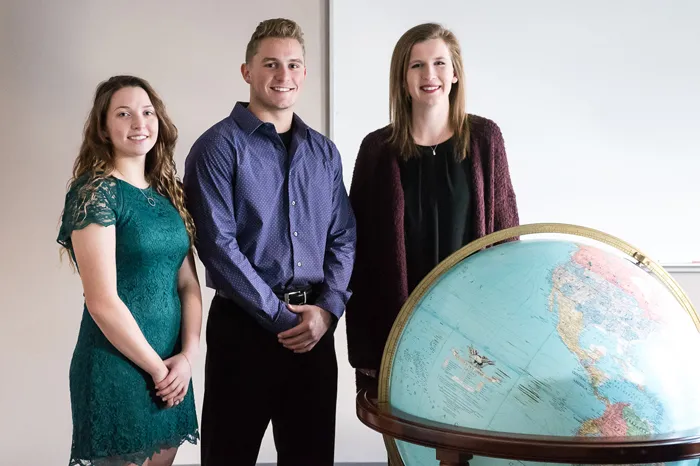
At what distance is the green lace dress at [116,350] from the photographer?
2.00m

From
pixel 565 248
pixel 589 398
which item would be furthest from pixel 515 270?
pixel 589 398

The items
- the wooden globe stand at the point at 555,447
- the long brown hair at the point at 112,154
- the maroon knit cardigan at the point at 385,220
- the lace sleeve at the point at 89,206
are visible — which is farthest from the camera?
the maroon knit cardigan at the point at 385,220

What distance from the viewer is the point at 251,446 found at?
235 cm

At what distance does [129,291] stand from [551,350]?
1115 millimetres

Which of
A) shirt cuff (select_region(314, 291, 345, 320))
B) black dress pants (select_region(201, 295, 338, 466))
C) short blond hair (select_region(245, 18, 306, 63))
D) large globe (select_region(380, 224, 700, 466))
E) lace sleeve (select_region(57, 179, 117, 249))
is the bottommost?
black dress pants (select_region(201, 295, 338, 466))

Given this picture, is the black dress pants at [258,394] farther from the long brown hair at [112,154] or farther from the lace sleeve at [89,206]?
the lace sleeve at [89,206]

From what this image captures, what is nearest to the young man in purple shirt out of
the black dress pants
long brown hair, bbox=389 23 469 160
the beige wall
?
the black dress pants

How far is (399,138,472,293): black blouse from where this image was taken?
239 centimetres

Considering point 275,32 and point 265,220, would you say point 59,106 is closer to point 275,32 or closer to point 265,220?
point 275,32

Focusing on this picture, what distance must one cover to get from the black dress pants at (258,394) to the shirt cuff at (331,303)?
8 centimetres

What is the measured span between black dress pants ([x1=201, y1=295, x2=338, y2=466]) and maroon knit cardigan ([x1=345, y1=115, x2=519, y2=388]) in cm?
15

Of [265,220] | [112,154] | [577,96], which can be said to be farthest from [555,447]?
[577,96]

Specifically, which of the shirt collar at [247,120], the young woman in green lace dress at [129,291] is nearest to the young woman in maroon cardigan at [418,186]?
the shirt collar at [247,120]

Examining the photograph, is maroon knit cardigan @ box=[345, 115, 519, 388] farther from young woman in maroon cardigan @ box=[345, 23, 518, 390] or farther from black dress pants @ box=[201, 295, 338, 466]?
black dress pants @ box=[201, 295, 338, 466]
